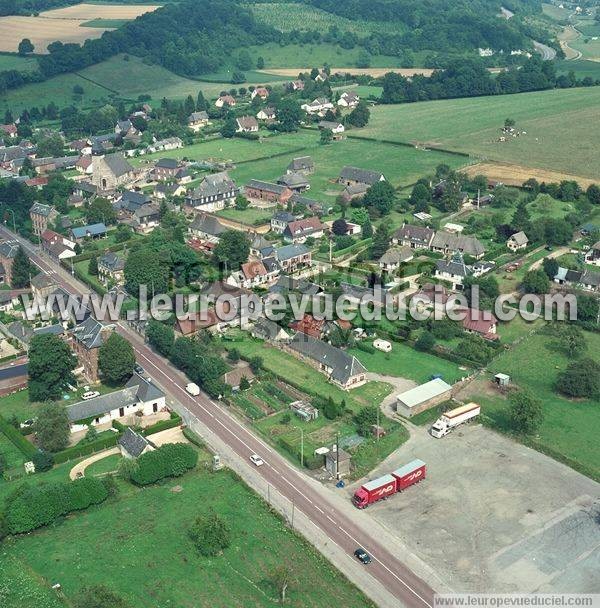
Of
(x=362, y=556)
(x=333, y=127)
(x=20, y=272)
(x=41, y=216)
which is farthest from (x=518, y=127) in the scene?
(x=362, y=556)

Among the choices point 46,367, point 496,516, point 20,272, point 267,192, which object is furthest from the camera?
point 267,192

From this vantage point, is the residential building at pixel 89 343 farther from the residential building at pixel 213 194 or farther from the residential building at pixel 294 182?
the residential building at pixel 294 182

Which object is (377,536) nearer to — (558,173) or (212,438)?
(212,438)

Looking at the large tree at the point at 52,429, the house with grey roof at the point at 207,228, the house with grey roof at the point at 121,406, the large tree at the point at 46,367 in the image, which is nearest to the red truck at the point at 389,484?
the house with grey roof at the point at 121,406

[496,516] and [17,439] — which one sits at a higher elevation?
[17,439]

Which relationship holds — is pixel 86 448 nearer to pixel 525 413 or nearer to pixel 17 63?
pixel 525 413

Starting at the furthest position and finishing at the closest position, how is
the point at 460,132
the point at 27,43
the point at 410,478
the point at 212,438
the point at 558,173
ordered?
the point at 27,43 → the point at 460,132 → the point at 558,173 → the point at 212,438 → the point at 410,478

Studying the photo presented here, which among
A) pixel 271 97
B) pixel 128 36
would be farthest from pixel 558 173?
pixel 128 36
